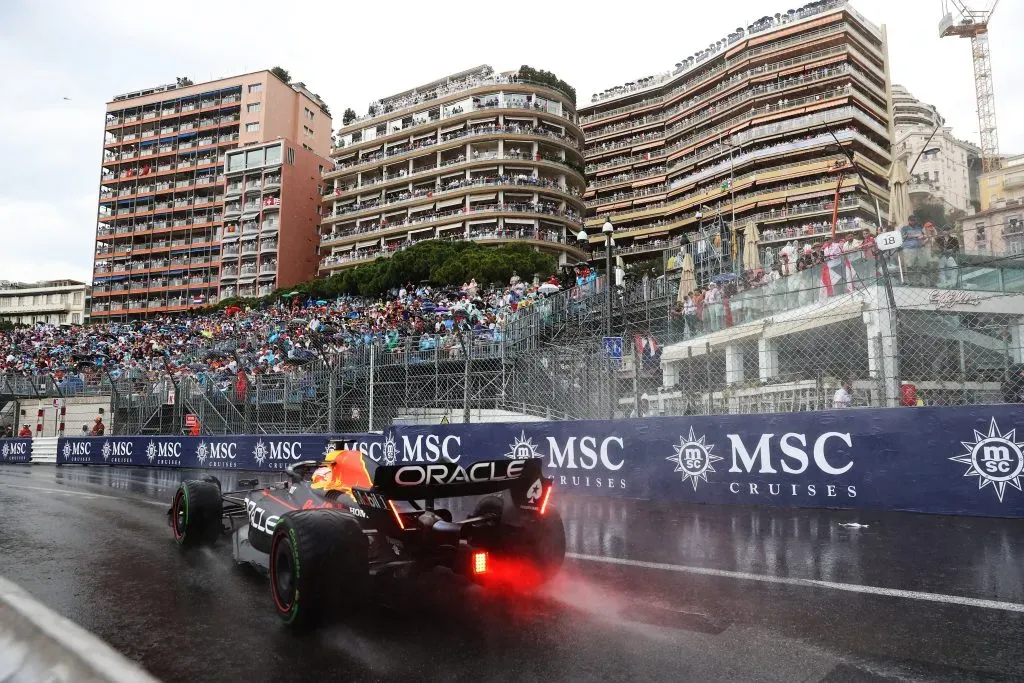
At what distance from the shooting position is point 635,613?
4012 millimetres

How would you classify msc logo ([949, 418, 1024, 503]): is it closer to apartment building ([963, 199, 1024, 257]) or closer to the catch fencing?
the catch fencing

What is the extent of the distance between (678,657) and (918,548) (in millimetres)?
3652

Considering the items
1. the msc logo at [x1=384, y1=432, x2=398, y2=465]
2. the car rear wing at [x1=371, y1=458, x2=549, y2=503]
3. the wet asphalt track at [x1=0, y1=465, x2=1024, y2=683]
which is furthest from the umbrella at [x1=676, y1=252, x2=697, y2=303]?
the car rear wing at [x1=371, y1=458, x2=549, y2=503]

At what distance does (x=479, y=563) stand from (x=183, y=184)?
84115 millimetres

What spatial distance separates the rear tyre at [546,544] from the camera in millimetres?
4457

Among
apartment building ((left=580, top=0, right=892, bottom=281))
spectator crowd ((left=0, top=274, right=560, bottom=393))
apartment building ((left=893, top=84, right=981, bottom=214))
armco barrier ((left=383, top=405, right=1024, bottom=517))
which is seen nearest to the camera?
armco barrier ((left=383, top=405, right=1024, bottom=517))

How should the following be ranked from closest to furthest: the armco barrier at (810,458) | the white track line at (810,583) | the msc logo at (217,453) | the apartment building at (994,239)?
the white track line at (810,583) < the armco barrier at (810,458) < the apartment building at (994,239) < the msc logo at (217,453)

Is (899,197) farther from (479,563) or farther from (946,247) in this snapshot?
(479,563)

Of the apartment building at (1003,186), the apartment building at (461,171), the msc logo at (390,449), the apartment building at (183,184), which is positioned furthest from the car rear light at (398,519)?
the apartment building at (183,184)

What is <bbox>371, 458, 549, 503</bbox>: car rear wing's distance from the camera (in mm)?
4060

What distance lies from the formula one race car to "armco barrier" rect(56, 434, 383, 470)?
833 centimetres

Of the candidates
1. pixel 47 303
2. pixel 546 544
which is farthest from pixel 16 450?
pixel 47 303

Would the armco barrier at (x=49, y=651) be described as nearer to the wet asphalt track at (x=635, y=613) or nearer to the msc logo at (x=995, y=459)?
the wet asphalt track at (x=635, y=613)

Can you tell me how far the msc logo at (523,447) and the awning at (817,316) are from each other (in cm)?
414
